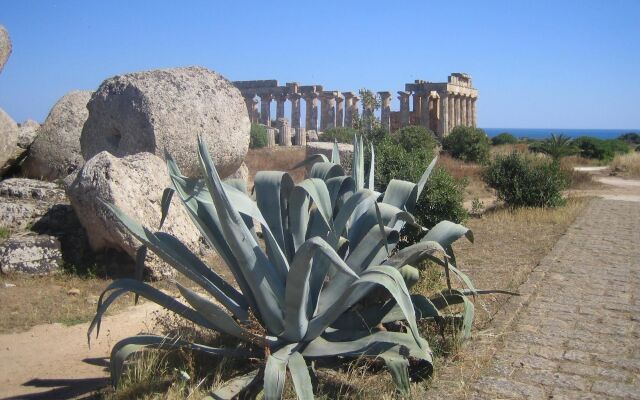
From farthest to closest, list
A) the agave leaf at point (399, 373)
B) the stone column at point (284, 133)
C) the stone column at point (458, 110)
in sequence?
the stone column at point (458, 110), the stone column at point (284, 133), the agave leaf at point (399, 373)

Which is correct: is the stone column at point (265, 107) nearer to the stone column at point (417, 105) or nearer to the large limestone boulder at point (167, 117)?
the stone column at point (417, 105)

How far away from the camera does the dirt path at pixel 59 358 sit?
4469 mm

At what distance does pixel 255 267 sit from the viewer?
3840 mm

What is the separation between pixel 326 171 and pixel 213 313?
1.41 m

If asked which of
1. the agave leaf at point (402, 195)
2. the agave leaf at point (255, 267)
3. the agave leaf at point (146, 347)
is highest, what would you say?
the agave leaf at point (402, 195)

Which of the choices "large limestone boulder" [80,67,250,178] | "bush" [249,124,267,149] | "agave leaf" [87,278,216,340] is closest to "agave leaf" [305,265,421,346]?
"agave leaf" [87,278,216,340]

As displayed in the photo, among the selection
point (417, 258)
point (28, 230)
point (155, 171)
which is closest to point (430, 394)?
point (417, 258)

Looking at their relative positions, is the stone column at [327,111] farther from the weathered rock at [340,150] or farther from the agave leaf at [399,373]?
the agave leaf at [399,373]

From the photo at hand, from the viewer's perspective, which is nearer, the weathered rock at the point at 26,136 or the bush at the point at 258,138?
the weathered rock at the point at 26,136

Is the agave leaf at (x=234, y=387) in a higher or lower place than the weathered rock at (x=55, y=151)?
lower

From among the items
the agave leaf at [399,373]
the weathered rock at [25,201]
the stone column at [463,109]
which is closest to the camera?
the agave leaf at [399,373]

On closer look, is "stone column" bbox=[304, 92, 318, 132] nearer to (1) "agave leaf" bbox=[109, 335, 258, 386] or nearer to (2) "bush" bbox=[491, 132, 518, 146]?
(2) "bush" bbox=[491, 132, 518, 146]

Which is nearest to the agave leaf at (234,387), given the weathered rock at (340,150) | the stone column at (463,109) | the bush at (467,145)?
the weathered rock at (340,150)

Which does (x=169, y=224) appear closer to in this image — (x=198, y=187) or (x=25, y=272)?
(x=25, y=272)
